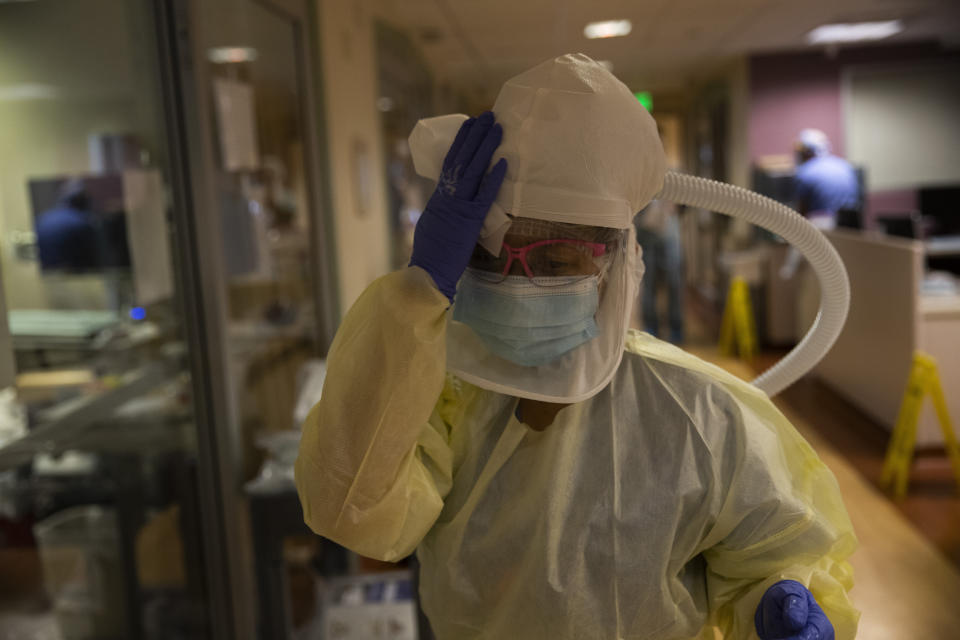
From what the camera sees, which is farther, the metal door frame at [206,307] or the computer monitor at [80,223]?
the metal door frame at [206,307]

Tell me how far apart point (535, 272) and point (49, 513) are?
151cm

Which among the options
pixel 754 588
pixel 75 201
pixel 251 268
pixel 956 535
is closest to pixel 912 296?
pixel 956 535

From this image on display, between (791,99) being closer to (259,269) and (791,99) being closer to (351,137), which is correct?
(351,137)

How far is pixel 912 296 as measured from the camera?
12.5 feet

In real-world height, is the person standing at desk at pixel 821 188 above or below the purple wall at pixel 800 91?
below

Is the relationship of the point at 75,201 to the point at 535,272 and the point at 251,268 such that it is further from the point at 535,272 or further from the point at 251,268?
the point at 535,272

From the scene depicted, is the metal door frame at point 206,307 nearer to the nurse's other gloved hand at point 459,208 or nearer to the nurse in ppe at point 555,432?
the nurse in ppe at point 555,432

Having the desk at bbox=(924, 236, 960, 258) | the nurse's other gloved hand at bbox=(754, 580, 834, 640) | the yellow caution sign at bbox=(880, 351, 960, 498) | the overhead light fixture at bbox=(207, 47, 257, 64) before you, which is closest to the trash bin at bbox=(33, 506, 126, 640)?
the overhead light fixture at bbox=(207, 47, 257, 64)

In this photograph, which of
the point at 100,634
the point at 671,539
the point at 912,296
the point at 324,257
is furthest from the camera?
the point at 912,296

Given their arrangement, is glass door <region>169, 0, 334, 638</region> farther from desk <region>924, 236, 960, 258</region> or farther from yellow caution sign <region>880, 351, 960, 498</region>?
desk <region>924, 236, 960, 258</region>

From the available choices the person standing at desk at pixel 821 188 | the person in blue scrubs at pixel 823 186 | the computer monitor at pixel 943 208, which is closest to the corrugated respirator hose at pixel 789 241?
the person standing at desk at pixel 821 188

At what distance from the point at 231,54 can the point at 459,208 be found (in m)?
1.75

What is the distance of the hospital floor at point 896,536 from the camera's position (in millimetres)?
2443

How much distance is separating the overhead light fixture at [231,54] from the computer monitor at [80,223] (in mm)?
444
